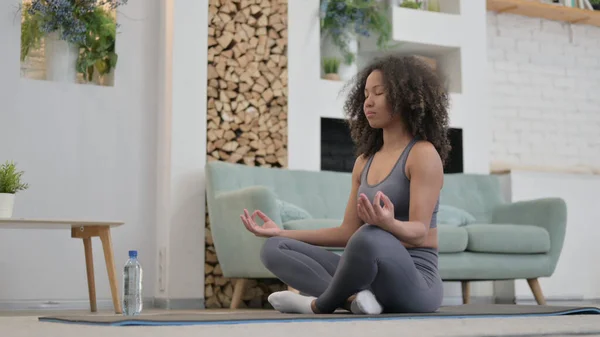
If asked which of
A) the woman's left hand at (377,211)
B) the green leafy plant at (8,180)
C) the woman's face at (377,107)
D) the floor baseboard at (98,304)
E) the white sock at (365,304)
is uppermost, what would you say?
the woman's face at (377,107)

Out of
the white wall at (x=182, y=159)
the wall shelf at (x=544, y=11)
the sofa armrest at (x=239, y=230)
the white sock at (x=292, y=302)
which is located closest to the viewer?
the white sock at (x=292, y=302)

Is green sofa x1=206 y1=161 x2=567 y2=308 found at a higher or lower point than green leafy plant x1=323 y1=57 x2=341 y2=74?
lower

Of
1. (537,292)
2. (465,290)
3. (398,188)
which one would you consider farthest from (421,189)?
(465,290)

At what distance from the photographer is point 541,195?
16.7 ft

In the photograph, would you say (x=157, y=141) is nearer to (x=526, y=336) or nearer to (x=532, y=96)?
(x=532, y=96)

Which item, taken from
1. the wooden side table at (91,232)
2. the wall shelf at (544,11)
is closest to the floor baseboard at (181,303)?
the wooden side table at (91,232)

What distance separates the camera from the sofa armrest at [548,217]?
14.0 ft

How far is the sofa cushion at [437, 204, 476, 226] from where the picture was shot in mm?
4349

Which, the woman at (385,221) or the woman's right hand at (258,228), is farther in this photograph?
the woman's right hand at (258,228)

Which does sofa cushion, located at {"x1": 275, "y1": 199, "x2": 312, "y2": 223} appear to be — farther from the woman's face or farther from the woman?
the woman's face

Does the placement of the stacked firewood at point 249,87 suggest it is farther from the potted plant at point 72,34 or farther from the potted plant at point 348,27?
the potted plant at point 72,34

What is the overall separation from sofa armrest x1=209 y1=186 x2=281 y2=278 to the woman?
1.26 meters

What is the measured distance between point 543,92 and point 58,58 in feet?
10.5

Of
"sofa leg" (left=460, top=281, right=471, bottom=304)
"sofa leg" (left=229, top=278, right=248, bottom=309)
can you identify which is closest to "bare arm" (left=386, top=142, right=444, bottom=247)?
"sofa leg" (left=229, top=278, right=248, bottom=309)
